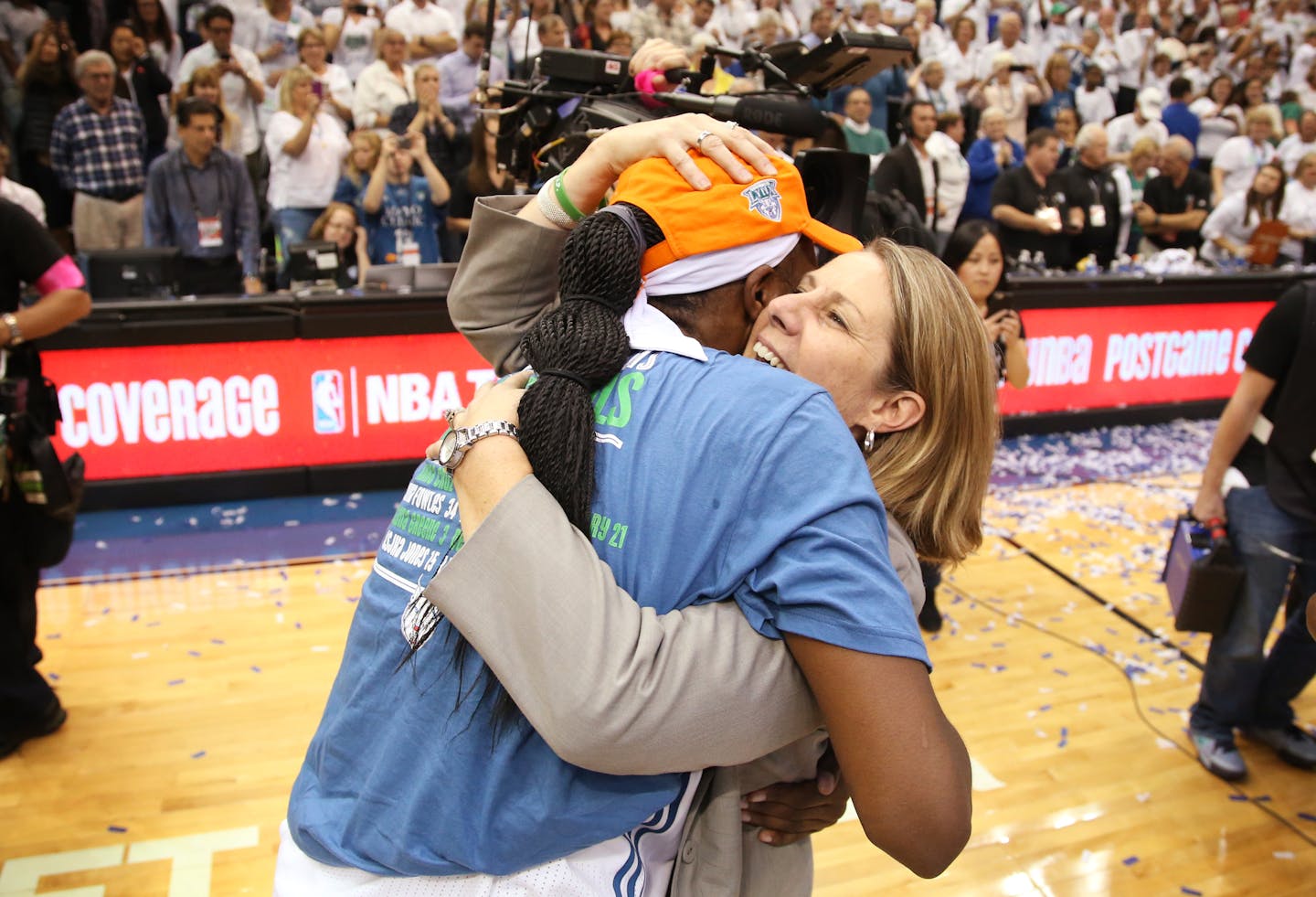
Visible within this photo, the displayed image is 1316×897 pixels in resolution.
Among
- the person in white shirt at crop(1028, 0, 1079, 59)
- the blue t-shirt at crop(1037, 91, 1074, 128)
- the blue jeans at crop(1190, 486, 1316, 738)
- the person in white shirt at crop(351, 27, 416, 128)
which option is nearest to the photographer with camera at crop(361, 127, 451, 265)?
the person in white shirt at crop(351, 27, 416, 128)

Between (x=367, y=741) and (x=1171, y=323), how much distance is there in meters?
6.84

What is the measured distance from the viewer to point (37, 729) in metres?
3.31

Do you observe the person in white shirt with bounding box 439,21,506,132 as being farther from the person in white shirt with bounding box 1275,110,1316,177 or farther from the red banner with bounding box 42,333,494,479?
the person in white shirt with bounding box 1275,110,1316,177

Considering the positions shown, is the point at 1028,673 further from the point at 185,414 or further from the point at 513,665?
the point at 185,414

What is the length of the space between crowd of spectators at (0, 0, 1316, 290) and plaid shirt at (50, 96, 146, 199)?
12 mm

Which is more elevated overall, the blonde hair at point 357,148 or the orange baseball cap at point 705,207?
the orange baseball cap at point 705,207

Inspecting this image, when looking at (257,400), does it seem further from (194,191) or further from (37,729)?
(37,729)

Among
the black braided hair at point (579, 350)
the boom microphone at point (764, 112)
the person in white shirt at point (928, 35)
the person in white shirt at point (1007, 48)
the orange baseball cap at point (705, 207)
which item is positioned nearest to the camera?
the black braided hair at point (579, 350)

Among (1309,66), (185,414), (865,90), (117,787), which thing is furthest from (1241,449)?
(1309,66)

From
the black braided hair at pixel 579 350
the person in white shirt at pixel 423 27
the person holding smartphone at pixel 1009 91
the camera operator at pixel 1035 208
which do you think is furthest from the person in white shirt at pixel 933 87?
the black braided hair at pixel 579 350

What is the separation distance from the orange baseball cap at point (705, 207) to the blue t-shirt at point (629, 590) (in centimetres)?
15

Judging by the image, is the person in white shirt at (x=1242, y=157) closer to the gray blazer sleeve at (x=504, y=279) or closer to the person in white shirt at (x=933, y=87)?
the person in white shirt at (x=933, y=87)

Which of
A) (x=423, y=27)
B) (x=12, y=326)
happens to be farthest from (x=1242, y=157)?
(x=12, y=326)

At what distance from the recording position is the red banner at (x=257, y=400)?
4.94 m
